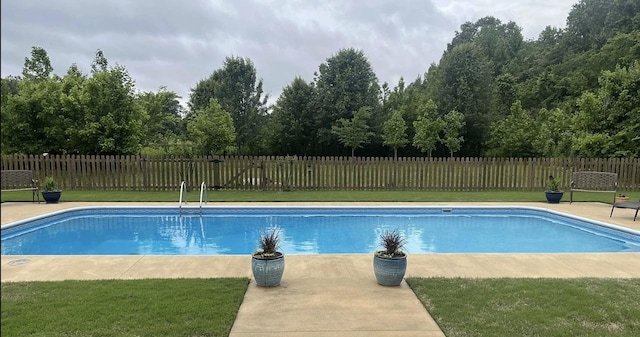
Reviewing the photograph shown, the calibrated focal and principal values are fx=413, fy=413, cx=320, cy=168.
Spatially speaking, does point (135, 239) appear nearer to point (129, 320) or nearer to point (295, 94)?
point (129, 320)

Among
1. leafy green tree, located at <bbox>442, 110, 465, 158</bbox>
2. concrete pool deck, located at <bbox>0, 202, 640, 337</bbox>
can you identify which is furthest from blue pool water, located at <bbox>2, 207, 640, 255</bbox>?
leafy green tree, located at <bbox>442, 110, 465, 158</bbox>

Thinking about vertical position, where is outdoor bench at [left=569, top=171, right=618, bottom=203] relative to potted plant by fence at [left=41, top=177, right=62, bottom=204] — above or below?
above

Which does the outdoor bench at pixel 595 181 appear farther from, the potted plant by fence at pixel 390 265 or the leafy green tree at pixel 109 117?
the leafy green tree at pixel 109 117

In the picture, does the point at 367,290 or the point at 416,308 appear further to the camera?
the point at 367,290

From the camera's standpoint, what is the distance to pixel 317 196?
12992 millimetres

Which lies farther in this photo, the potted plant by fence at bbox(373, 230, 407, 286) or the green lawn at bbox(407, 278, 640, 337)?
the potted plant by fence at bbox(373, 230, 407, 286)

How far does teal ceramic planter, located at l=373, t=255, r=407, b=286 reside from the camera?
4680mm

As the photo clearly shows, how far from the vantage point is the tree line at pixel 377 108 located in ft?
55.1

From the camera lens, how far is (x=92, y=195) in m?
12.8

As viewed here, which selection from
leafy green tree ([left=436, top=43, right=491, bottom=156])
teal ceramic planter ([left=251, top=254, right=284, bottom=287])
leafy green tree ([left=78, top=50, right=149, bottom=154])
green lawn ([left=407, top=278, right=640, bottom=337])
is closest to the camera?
green lawn ([left=407, top=278, right=640, bottom=337])

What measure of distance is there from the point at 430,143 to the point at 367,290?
81.2 ft

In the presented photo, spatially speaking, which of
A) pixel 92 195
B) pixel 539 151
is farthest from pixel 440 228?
pixel 539 151

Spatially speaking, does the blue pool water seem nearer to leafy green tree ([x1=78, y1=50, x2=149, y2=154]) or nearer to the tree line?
leafy green tree ([x1=78, y1=50, x2=149, y2=154])

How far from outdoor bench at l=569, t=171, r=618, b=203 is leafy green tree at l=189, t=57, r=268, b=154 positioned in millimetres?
25217
